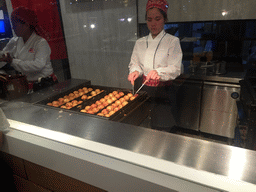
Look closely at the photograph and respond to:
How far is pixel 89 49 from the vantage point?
1.35 meters

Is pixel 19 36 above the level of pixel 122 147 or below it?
above

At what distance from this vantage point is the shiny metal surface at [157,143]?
1.81 feet

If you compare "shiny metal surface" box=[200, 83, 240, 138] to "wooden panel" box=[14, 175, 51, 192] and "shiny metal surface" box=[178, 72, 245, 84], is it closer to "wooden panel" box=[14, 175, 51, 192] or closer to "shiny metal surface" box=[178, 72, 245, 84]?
"shiny metal surface" box=[178, 72, 245, 84]

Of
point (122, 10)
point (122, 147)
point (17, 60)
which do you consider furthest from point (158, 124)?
point (17, 60)

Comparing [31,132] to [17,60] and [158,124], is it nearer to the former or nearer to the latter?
[158,124]

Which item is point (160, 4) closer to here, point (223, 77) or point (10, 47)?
point (223, 77)

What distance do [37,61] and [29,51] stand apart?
0.10 m

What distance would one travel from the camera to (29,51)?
1.46 meters

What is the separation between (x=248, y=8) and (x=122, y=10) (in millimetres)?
600

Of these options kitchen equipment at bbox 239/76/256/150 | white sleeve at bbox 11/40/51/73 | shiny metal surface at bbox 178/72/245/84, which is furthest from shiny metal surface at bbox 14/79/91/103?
kitchen equipment at bbox 239/76/256/150

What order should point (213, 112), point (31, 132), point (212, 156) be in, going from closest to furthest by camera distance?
point (212, 156), point (31, 132), point (213, 112)

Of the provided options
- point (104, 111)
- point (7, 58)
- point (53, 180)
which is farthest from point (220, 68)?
point (7, 58)

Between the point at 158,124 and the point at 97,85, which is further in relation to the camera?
the point at 97,85

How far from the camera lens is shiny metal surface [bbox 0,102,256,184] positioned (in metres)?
0.55
